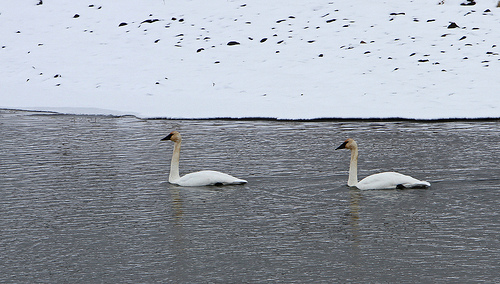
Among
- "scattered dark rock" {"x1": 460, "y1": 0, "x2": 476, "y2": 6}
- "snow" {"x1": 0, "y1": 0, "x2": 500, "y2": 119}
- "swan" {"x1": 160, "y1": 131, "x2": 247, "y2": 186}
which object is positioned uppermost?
"swan" {"x1": 160, "y1": 131, "x2": 247, "y2": 186}

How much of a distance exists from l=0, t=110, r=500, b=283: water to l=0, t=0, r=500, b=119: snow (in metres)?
4.18

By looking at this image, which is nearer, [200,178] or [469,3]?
[200,178]

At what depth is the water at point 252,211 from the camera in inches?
302

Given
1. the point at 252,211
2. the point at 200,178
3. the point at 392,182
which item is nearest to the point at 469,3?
the point at 392,182

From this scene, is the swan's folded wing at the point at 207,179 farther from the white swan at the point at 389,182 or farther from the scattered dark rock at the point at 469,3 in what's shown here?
the scattered dark rock at the point at 469,3

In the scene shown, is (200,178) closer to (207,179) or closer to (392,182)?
(207,179)

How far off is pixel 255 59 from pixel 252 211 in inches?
636

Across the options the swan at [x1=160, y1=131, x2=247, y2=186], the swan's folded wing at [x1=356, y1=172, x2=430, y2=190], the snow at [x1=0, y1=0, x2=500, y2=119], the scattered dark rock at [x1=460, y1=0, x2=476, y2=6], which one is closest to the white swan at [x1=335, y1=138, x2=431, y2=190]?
the swan's folded wing at [x1=356, y1=172, x2=430, y2=190]

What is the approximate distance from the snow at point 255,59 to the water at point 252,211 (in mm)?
4184

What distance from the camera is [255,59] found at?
25.8 metres

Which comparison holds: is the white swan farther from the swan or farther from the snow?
the snow

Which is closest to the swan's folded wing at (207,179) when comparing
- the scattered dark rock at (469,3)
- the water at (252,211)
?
the water at (252,211)

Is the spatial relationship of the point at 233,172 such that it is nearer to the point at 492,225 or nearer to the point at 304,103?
the point at 492,225

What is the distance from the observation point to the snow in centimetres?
2134
